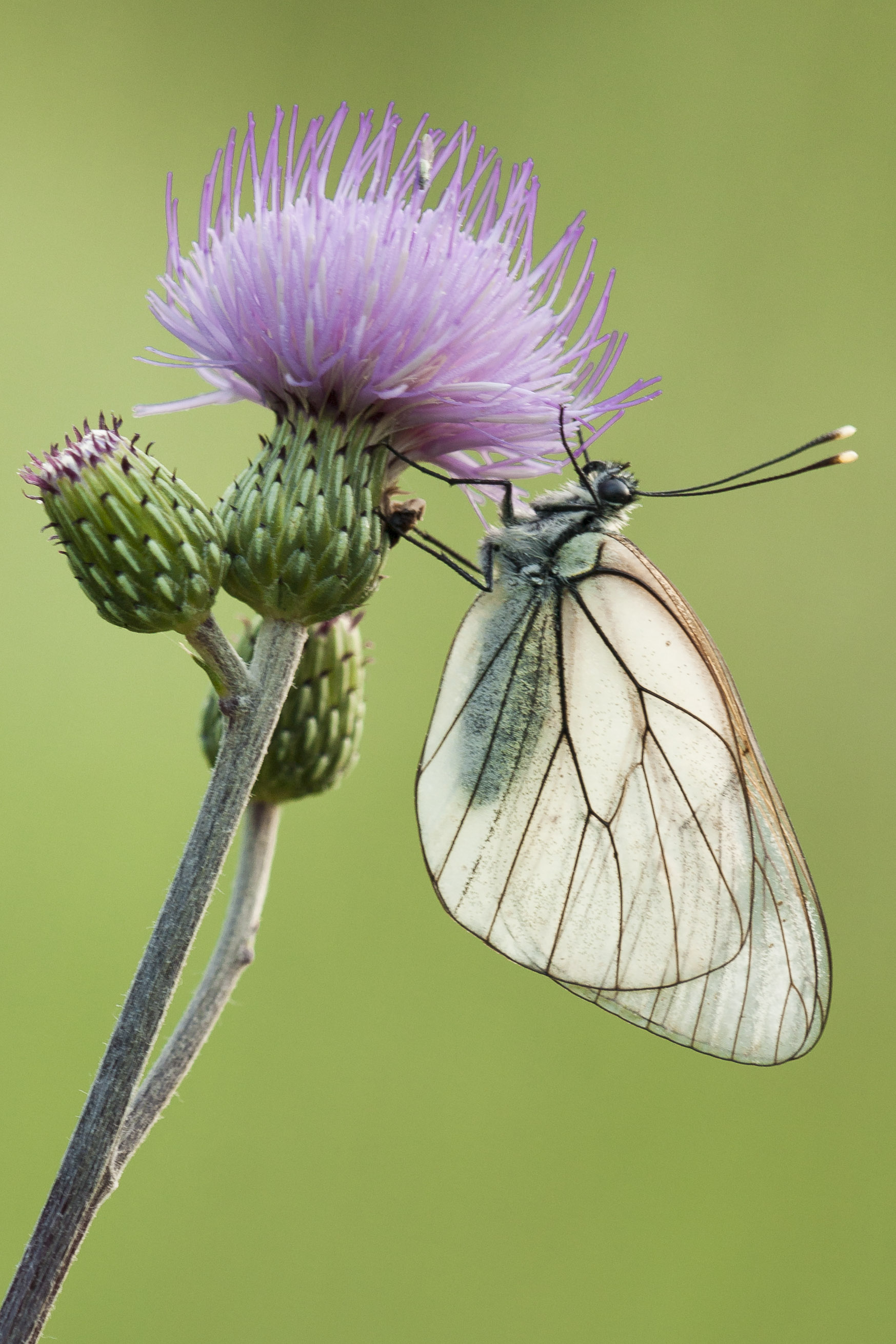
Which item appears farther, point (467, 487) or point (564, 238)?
point (467, 487)

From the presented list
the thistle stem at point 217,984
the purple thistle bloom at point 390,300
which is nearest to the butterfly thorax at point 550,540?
the purple thistle bloom at point 390,300

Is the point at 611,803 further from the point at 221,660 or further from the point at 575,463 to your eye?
the point at 221,660

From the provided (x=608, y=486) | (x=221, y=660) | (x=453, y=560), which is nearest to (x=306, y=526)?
(x=221, y=660)

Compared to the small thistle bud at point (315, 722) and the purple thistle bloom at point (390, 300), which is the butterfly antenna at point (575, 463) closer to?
the purple thistle bloom at point (390, 300)

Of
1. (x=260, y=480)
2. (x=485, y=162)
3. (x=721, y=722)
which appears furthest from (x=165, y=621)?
(x=721, y=722)

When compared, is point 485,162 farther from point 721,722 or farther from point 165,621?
point 721,722
